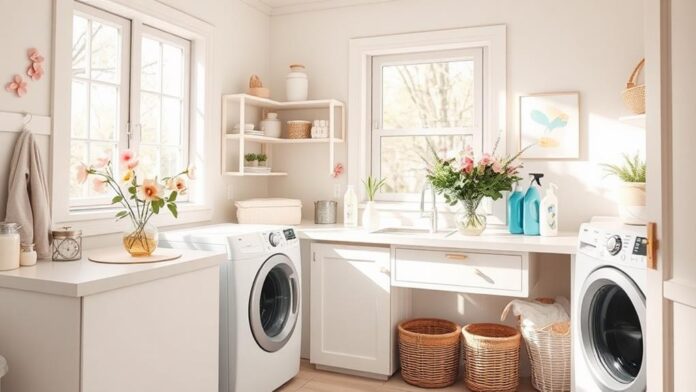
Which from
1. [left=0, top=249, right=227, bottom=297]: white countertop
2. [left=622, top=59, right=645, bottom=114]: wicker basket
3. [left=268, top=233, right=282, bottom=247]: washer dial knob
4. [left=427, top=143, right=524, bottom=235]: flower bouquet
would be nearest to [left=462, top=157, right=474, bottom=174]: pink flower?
[left=427, top=143, right=524, bottom=235]: flower bouquet

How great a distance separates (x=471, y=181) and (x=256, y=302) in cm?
140

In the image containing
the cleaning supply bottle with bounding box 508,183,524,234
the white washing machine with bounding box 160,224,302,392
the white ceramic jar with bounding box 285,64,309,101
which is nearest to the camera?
the white washing machine with bounding box 160,224,302,392

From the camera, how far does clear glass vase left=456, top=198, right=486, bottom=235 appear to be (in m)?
3.22

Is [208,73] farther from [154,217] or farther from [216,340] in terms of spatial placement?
[216,340]

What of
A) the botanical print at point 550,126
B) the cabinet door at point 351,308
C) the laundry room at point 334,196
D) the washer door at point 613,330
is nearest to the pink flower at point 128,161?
the laundry room at point 334,196

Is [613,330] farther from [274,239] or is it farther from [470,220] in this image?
[274,239]

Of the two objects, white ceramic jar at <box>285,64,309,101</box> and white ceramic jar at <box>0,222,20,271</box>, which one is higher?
white ceramic jar at <box>285,64,309,101</box>

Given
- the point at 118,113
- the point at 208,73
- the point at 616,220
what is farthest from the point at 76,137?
the point at 616,220

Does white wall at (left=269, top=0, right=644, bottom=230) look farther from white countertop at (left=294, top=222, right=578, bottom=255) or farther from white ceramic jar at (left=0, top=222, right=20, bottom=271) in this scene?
white ceramic jar at (left=0, top=222, right=20, bottom=271)

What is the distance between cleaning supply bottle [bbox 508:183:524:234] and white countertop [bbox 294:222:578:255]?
56mm

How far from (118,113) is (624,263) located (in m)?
2.63

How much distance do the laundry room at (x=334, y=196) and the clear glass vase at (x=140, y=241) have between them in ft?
0.05

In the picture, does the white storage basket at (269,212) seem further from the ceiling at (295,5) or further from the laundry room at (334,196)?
the ceiling at (295,5)

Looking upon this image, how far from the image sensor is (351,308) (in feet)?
11.0
